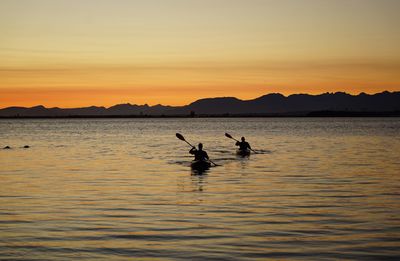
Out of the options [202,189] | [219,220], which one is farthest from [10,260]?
[202,189]

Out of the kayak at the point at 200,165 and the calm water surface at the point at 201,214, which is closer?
the calm water surface at the point at 201,214

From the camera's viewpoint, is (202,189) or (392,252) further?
(202,189)

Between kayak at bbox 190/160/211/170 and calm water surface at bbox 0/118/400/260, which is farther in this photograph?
kayak at bbox 190/160/211/170

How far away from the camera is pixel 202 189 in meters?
22.5

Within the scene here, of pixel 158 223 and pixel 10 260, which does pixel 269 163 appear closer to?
pixel 158 223

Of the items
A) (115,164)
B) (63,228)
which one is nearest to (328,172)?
(115,164)

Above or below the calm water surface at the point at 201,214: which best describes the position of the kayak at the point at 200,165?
above

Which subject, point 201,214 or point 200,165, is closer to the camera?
point 201,214

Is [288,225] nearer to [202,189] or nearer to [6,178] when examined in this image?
[202,189]

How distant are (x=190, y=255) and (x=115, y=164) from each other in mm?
24501

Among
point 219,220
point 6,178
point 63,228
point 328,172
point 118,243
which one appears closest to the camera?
point 118,243

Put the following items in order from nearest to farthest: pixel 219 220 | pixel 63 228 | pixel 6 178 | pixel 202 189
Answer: pixel 63 228 → pixel 219 220 → pixel 202 189 → pixel 6 178

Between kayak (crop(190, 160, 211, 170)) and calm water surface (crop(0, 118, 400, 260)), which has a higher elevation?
kayak (crop(190, 160, 211, 170))

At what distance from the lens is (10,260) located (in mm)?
11273
